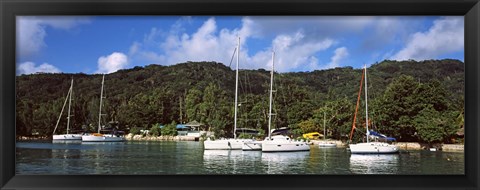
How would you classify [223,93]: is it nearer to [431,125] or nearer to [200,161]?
[200,161]

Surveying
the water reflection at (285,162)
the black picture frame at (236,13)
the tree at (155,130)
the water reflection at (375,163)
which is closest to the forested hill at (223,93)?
the tree at (155,130)

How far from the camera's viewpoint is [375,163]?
326 inches

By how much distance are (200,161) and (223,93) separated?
214 cm

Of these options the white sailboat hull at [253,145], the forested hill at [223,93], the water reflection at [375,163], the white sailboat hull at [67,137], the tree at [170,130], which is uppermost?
the forested hill at [223,93]

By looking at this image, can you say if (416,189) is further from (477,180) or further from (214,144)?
(214,144)

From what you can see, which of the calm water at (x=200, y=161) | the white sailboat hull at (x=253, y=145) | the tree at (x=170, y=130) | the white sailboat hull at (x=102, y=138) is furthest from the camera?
the white sailboat hull at (x=253, y=145)

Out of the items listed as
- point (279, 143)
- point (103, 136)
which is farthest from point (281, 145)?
point (103, 136)


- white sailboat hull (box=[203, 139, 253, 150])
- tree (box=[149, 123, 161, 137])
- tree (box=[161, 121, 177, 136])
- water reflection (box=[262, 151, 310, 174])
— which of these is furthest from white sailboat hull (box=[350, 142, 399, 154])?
tree (box=[149, 123, 161, 137])

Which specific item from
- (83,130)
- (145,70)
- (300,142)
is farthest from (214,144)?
(145,70)

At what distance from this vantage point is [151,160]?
7.32m

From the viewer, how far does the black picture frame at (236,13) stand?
113 inches

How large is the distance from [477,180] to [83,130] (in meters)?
7.60

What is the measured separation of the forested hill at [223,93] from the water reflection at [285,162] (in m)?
0.91

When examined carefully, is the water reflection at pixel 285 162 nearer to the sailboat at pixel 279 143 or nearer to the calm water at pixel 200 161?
the calm water at pixel 200 161
